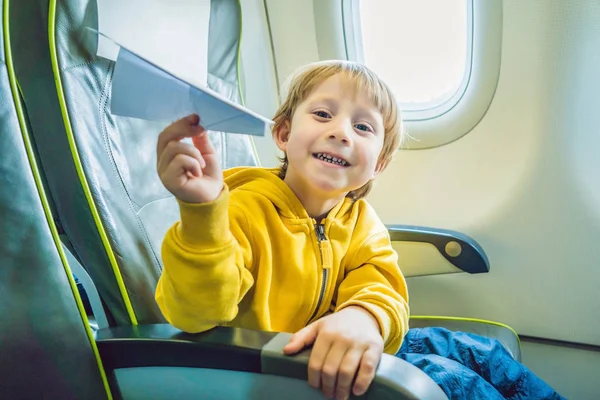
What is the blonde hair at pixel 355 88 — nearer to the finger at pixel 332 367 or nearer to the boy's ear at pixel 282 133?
the boy's ear at pixel 282 133

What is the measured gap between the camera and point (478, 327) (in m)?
1.28

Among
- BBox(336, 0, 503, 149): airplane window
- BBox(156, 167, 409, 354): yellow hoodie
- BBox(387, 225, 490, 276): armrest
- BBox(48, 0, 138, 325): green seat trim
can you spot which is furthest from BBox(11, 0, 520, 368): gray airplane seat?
BBox(336, 0, 503, 149): airplane window

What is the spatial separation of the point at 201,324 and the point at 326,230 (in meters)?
0.31

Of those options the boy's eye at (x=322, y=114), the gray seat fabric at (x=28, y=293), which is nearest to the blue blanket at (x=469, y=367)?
the boy's eye at (x=322, y=114)

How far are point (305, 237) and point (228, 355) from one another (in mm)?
270

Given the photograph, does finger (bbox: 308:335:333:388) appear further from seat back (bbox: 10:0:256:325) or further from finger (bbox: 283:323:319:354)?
seat back (bbox: 10:0:256:325)

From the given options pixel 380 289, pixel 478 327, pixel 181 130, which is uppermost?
pixel 181 130

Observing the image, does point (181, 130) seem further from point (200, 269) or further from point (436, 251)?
point (436, 251)

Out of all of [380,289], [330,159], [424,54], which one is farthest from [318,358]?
[424,54]

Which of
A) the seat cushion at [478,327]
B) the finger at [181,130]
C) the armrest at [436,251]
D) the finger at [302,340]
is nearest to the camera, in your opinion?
the finger at [181,130]

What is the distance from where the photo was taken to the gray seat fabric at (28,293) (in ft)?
2.07

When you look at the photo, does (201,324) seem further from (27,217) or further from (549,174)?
(549,174)

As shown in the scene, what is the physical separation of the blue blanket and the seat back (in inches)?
20.0

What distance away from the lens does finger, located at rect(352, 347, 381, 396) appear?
1.94 ft
